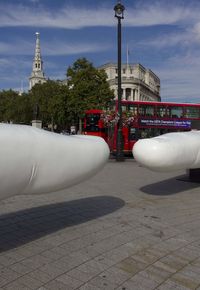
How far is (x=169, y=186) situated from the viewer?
10.9 meters

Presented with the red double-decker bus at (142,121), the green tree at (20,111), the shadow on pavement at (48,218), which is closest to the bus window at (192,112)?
the red double-decker bus at (142,121)

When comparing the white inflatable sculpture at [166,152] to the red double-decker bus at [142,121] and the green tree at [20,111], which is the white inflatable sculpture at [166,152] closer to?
the red double-decker bus at [142,121]

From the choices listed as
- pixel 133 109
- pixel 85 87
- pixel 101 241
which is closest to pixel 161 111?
pixel 133 109

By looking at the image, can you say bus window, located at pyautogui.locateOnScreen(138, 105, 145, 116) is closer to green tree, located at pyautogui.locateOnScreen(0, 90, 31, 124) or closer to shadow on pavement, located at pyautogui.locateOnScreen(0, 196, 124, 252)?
shadow on pavement, located at pyautogui.locateOnScreen(0, 196, 124, 252)

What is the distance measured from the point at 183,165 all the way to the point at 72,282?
4.77 m

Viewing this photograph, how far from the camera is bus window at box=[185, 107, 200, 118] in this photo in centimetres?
2297

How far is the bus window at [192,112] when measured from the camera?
22969 millimetres

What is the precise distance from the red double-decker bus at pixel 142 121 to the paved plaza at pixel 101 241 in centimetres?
1218

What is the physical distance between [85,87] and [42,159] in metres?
42.7

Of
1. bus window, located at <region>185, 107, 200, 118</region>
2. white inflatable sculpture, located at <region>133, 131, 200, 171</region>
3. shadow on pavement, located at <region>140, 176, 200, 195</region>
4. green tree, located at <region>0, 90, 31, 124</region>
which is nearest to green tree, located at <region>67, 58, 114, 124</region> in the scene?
bus window, located at <region>185, 107, 200, 118</region>

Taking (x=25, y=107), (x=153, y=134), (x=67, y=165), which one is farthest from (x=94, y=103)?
(x=67, y=165)

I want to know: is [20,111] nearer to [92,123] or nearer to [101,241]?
[92,123]

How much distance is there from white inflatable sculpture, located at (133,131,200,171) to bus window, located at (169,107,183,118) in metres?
13.8

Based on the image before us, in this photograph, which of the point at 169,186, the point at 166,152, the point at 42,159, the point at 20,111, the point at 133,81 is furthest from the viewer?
the point at 133,81
